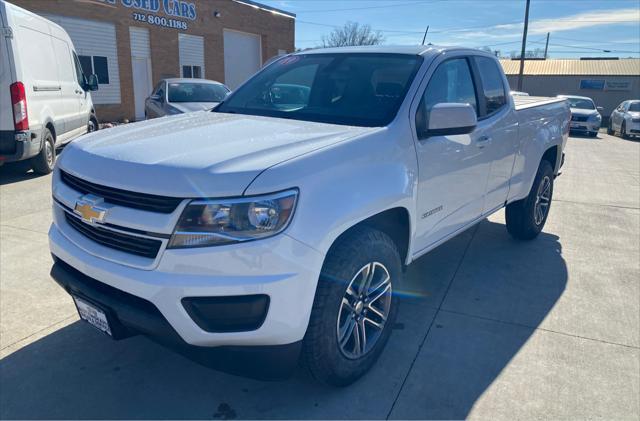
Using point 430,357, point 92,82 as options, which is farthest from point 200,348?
point 92,82

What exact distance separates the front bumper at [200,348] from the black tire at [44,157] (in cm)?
672

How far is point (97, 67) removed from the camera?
1834 centimetres

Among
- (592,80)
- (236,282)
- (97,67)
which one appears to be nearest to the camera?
(236,282)

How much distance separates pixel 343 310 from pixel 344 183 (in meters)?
0.69

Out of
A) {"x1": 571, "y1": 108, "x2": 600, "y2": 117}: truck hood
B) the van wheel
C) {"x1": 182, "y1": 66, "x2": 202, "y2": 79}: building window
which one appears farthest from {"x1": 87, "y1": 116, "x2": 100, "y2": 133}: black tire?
{"x1": 571, "y1": 108, "x2": 600, "y2": 117}: truck hood

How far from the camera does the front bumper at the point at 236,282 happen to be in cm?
212

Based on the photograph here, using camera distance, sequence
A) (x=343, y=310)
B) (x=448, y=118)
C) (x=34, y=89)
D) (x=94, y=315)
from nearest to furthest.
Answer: (x=94, y=315), (x=343, y=310), (x=448, y=118), (x=34, y=89)

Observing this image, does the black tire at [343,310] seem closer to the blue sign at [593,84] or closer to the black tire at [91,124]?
the black tire at [91,124]

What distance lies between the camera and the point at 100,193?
2430mm

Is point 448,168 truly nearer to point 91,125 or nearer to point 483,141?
point 483,141

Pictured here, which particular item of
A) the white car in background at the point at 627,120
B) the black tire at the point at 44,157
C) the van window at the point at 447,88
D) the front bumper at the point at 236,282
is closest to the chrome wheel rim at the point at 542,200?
the van window at the point at 447,88

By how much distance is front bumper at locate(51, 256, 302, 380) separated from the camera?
222cm

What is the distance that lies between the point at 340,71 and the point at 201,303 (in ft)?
7.08

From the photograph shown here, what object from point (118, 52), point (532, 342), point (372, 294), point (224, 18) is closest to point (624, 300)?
point (532, 342)
